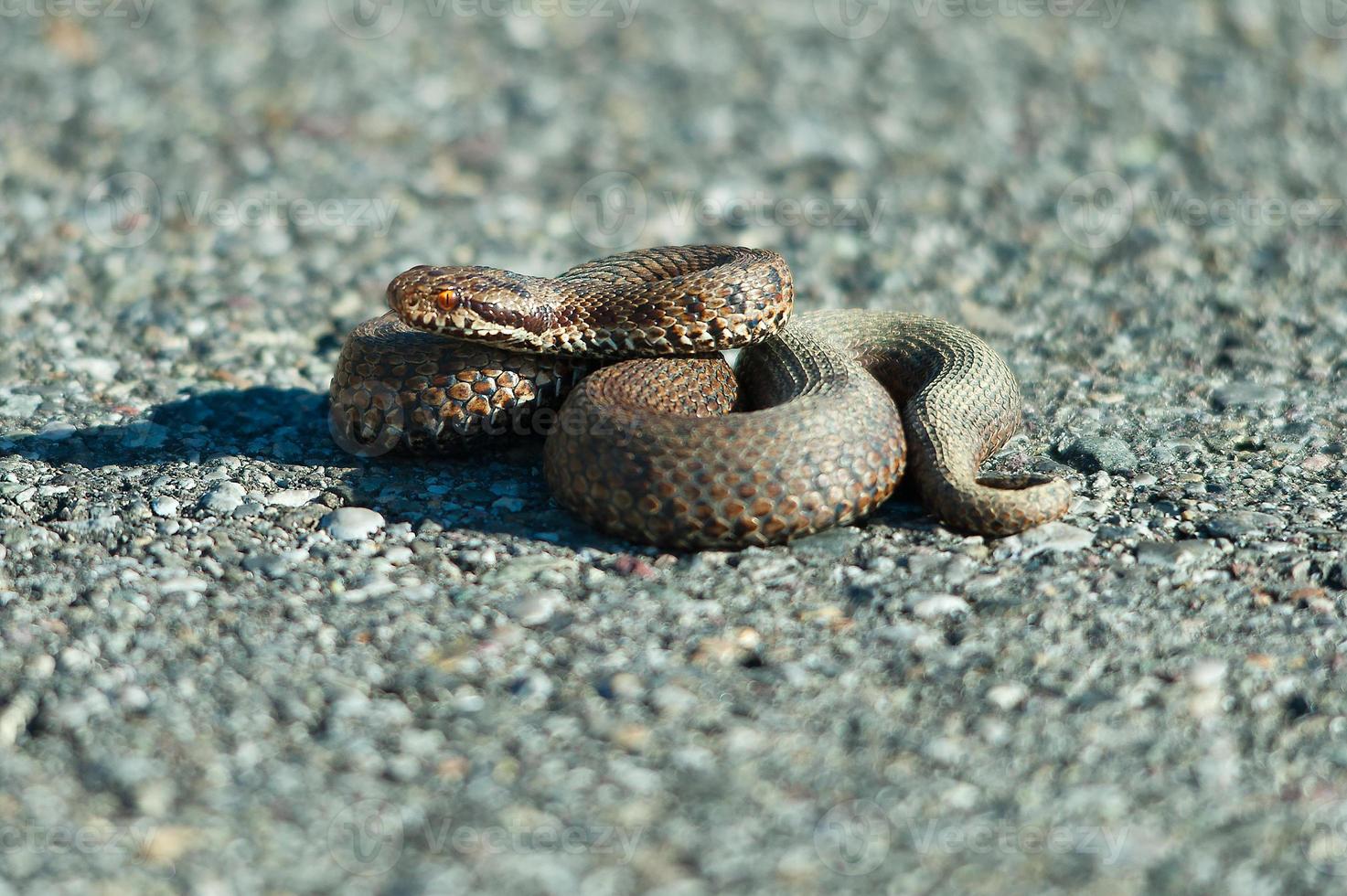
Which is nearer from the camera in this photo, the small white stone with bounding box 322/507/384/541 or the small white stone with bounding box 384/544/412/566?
the small white stone with bounding box 384/544/412/566

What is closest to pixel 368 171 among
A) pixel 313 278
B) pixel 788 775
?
pixel 313 278

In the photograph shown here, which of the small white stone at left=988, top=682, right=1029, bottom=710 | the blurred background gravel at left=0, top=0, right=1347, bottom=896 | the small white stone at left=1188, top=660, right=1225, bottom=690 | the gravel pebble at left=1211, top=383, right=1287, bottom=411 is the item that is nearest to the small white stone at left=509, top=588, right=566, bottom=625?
the blurred background gravel at left=0, top=0, right=1347, bottom=896

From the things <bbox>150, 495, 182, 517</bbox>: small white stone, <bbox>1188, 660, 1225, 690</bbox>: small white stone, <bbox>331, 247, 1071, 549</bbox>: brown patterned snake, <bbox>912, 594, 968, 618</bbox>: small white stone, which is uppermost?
<bbox>331, 247, 1071, 549</bbox>: brown patterned snake

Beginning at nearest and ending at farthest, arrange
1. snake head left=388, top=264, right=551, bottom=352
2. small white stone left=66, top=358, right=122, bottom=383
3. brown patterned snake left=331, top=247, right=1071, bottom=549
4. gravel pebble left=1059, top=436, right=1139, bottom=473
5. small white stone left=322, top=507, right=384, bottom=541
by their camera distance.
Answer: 1. brown patterned snake left=331, top=247, right=1071, bottom=549
2. small white stone left=322, top=507, right=384, bottom=541
3. snake head left=388, top=264, right=551, bottom=352
4. gravel pebble left=1059, top=436, right=1139, bottom=473
5. small white stone left=66, top=358, right=122, bottom=383

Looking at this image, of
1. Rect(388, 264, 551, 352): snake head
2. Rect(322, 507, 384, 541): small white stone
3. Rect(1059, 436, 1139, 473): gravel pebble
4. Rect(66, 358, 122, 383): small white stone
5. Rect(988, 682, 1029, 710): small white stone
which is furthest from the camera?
Rect(66, 358, 122, 383): small white stone

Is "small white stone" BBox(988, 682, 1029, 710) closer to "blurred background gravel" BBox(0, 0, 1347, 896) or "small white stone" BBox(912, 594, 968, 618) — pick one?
"blurred background gravel" BBox(0, 0, 1347, 896)

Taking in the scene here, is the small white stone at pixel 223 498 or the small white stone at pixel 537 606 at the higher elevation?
the small white stone at pixel 223 498

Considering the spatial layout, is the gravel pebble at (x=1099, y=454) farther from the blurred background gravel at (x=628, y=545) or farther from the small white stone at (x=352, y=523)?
the small white stone at (x=352, y=523)

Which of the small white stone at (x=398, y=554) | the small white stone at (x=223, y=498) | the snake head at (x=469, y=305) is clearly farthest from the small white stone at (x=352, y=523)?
the snake head at (x=469, y=305)
